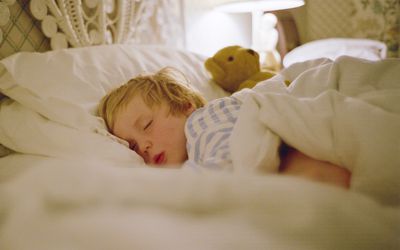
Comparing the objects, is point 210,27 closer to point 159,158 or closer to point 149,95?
point 149,95

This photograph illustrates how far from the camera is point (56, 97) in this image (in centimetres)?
77

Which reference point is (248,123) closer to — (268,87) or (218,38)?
(268,87)

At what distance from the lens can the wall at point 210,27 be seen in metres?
1.82

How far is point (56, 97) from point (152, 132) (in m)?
0.24

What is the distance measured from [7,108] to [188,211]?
0.69 meters

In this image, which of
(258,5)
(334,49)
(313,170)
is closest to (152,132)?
(313,170)

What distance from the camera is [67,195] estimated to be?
0.29m

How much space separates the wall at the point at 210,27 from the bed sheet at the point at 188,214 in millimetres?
1585

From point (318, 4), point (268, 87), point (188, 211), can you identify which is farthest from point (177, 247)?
point (318, 4)

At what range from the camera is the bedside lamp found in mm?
1797

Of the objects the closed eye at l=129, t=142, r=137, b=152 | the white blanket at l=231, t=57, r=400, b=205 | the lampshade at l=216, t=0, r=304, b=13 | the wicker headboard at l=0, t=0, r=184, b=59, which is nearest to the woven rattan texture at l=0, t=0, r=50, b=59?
the wicker headboard at l=0, t=0, r=184, b=59

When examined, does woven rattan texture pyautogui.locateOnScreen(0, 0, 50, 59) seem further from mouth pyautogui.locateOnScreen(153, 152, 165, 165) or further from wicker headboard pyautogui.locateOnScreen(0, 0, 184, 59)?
mouth pyautogui.locateOnScreen(153, 152, 165, 165)

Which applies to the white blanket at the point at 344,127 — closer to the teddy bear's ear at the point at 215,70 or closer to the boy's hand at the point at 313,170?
the boy's hand at the point at 313,170

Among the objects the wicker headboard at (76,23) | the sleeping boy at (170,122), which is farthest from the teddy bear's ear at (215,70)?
the wicker headboard at (76,23)
